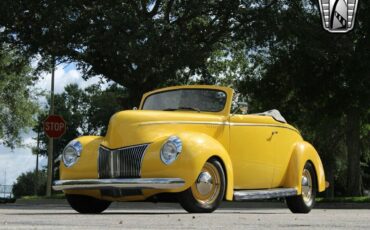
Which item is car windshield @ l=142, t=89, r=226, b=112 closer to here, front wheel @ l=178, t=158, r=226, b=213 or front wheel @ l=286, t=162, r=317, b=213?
front wheel @ l=178, t=158, r=226, b=213

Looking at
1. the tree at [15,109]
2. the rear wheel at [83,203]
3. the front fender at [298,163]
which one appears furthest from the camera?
the tree at [15,109]

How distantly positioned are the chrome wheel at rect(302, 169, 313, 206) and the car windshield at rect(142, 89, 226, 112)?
2.10m

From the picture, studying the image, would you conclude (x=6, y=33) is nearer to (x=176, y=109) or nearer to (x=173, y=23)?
(x=173, y=23)

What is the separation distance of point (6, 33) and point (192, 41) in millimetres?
6684

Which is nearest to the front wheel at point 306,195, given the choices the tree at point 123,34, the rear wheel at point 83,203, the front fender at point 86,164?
the rear wheel at point 83,203

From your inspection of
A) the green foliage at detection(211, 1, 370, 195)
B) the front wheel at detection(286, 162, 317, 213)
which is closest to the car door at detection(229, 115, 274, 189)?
the front wheel at detection(286, 162, 317, 213)

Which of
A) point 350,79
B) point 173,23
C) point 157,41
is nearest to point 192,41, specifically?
point 173,23

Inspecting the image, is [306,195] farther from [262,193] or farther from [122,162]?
[122,162]

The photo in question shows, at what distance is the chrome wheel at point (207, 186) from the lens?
10164 millimetres

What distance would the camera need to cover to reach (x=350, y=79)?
26.3m

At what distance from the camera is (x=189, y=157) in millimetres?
9961

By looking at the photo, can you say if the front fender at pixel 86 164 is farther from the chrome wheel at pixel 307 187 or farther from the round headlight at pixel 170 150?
the chrome wheel at pixel 307 187
